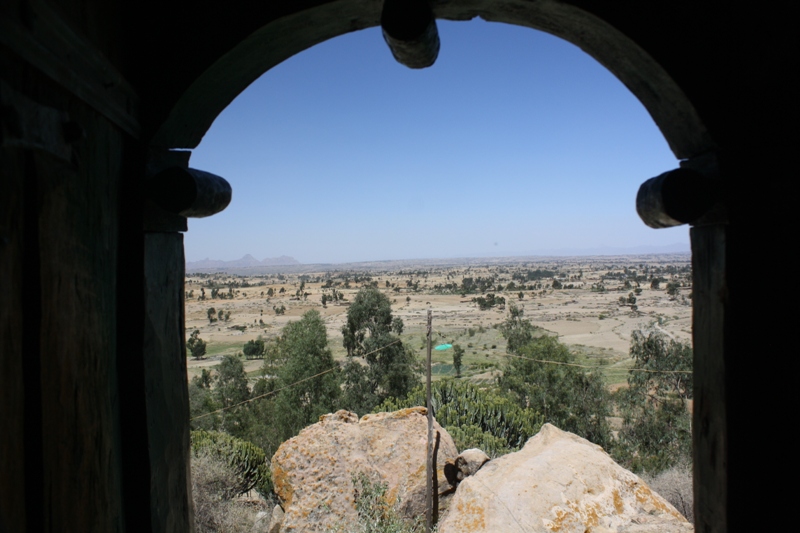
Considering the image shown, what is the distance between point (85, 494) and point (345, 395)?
22174mm

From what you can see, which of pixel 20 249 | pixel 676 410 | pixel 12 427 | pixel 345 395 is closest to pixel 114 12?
pixel 20 249

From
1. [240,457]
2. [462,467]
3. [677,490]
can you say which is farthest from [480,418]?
[240,457]

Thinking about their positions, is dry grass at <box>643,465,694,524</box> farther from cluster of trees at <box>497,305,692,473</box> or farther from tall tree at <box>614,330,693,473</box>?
cluster of trees at <box>497,305,692,473</box>

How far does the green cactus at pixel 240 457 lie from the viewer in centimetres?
1250

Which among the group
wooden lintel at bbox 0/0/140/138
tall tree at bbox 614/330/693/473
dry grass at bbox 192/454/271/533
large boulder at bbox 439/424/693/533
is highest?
wooden lintel at bbox 0/0/140/138

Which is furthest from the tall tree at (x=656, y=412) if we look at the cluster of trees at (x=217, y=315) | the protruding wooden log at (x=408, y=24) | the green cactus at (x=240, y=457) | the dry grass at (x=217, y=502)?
the cluster of trees at (x=217, y=315)

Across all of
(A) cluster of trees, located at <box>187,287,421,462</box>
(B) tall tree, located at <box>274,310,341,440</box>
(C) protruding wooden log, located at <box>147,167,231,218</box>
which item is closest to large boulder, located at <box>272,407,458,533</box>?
(C) protruding wooden log, located at <box>147,167,231,218</box>

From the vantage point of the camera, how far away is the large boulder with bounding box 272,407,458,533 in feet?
26.4

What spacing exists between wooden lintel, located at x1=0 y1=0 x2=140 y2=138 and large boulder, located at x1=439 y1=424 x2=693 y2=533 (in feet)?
21.5

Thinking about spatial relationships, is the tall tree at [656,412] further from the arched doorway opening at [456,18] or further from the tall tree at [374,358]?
the arched doorway opening at [456,18]

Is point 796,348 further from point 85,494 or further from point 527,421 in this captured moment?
point 527,421

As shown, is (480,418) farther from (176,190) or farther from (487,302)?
(487,302)

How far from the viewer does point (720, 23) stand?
1339 millimetres

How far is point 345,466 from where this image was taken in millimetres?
8664
